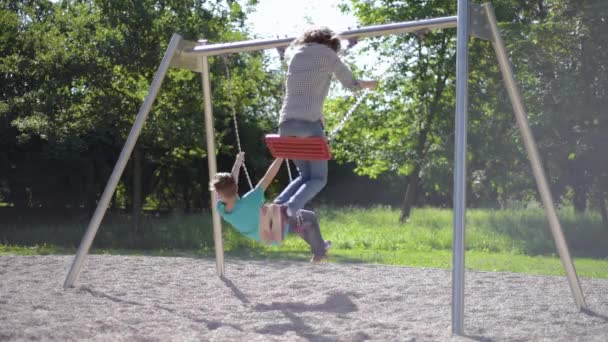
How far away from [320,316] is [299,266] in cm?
294

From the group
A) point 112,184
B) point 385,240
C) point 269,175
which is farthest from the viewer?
point 385,240

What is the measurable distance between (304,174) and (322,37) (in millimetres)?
926

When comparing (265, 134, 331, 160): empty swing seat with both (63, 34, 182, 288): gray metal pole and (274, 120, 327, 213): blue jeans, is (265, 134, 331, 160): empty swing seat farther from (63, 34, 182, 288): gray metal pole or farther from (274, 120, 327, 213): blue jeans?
(63, 34, 182, 288): gray metal pole

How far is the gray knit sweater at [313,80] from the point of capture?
4.89m

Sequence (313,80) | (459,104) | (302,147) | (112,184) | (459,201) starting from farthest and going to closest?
(112,184), (313,80), (302,147), (459,104), (459,201)

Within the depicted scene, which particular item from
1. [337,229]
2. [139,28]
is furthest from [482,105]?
[139,28]

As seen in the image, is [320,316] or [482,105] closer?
[320,316]

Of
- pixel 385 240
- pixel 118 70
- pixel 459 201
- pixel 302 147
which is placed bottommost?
pixel 385 240

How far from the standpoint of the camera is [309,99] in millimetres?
4895

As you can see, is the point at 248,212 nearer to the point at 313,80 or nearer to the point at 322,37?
the point at 313,80

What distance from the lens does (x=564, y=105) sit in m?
13.0

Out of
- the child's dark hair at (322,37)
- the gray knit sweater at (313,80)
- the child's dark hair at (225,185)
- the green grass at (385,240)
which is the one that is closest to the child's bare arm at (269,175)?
the child's dark hair at (225,185)

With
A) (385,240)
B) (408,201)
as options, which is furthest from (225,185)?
(408,201)

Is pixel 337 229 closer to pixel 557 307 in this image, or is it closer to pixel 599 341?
pixel 557 307
